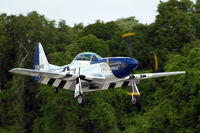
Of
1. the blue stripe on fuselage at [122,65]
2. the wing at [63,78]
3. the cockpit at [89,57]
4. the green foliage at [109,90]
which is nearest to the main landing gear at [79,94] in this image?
the wing at [63,78]

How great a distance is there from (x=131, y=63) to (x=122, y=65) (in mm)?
459

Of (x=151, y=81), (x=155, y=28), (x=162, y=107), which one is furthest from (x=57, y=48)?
(x=162, y=107)

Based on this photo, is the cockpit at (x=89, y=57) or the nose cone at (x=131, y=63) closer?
the nose cone at (x=131, y=63)

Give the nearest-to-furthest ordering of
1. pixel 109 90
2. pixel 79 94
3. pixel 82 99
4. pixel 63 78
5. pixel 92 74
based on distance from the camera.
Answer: pixel 82 99 → pixel 79 94 → pixel 63 78 → pixel 92 74 → pixel 109 90

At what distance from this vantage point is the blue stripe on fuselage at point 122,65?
1698 centimetres

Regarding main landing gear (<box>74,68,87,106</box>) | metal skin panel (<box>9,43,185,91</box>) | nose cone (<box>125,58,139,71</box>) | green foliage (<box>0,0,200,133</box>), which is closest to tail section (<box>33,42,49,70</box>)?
metal skin panel (<box>9,43,185,91</box>)

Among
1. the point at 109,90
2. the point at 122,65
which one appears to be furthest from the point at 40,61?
the point at 109,90

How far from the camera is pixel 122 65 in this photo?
17141 mm

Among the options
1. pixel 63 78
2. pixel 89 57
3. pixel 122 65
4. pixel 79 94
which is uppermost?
pixel 89 57

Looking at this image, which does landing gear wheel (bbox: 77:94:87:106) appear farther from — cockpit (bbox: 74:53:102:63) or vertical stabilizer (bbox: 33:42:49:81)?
vertical stabilizer (bbox: 33:42:49:81)

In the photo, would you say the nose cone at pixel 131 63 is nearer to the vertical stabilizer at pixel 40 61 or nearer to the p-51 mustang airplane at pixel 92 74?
the p-51 mustang airplane at pixel 92 74

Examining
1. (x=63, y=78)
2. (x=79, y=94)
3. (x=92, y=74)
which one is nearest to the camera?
(x=79, y=94)

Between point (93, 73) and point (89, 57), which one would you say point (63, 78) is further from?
point (89, 57)

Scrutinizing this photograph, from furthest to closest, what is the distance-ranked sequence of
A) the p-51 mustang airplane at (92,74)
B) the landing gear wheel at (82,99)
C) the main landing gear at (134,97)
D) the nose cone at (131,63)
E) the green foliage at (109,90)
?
1. the green foliage at (109,90)
2. the main landing gear at (134,97)
3. the p-51 mustang airplane at (92,74)
4. the nose cone at (131,63)
5. the landing gear wheel at (82,99)
